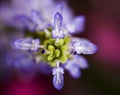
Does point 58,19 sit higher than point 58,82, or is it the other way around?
point 58,19

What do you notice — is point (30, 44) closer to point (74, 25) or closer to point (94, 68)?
point (74, 25)

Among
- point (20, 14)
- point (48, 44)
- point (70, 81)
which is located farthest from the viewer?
point (70, 81)

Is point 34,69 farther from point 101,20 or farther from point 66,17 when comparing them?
point 101,20

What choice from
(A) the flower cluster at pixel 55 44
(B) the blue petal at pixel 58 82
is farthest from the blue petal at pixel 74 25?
(B) the blue petal at pixel 58 82

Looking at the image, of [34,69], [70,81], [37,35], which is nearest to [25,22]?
[37,35]

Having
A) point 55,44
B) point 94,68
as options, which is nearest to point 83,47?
point 55,44

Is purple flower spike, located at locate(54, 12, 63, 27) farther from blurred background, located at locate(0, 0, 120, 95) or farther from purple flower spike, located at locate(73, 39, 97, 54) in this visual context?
blurred background, located at locate(0, 0, 120, 95)
